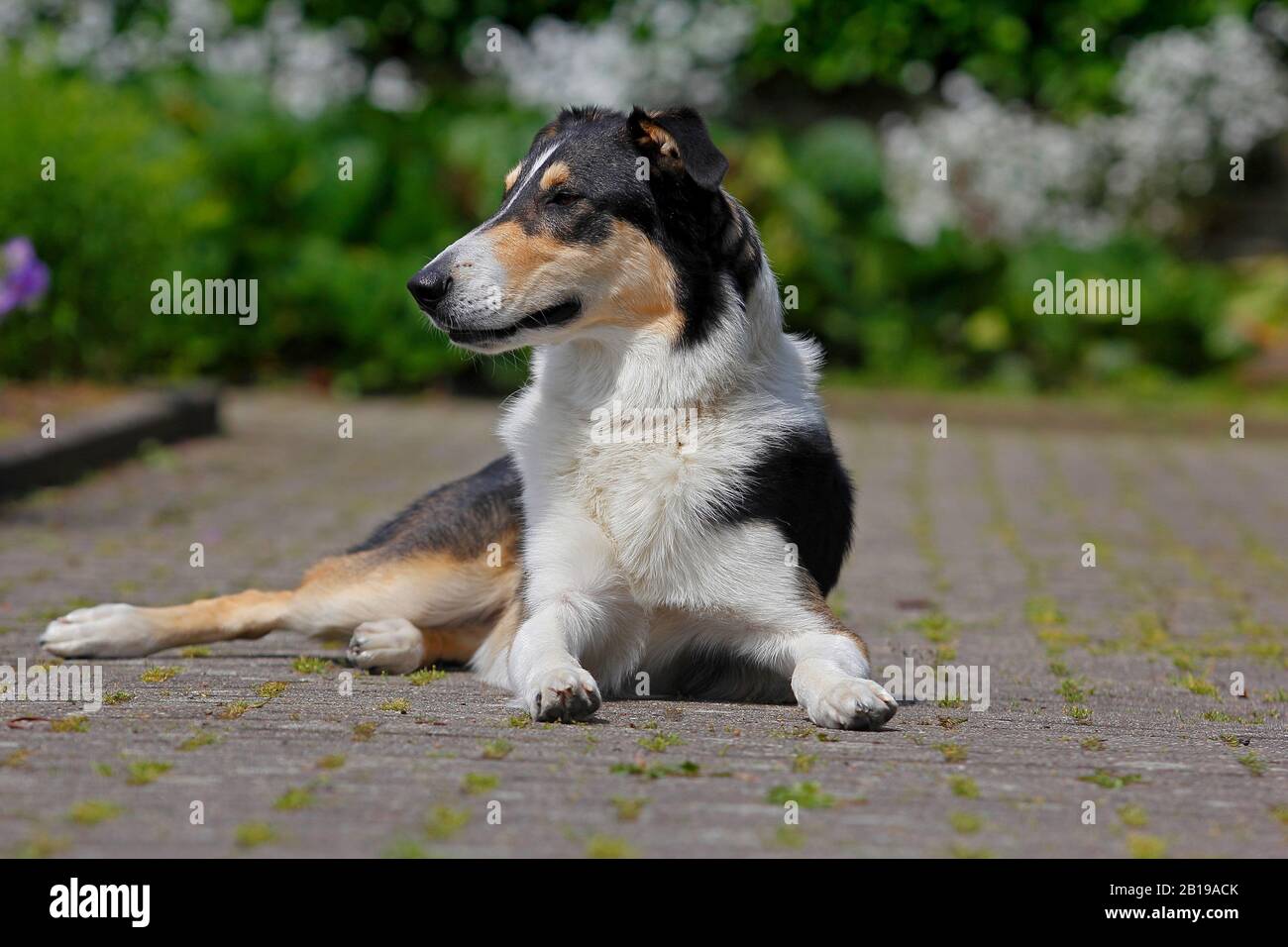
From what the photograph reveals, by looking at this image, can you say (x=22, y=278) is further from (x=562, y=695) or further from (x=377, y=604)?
(x=562, y=695)

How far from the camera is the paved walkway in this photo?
3.50 metres

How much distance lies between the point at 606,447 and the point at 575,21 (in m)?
15.7

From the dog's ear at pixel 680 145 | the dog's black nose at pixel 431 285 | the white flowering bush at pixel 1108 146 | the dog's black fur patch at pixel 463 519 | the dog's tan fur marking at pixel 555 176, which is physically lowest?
the dog's black fur patch at pixel 463 519

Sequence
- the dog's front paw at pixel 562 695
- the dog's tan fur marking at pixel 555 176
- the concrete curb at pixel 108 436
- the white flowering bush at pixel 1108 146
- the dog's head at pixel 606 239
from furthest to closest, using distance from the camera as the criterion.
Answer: the white flowering bush at pixel 1108 146, the concrete curb at pixel 108 436, the dog's tan fur marking at pixel 555 176, the dog's head at pixel 606 239, the dog's front paw at pixel 562 695

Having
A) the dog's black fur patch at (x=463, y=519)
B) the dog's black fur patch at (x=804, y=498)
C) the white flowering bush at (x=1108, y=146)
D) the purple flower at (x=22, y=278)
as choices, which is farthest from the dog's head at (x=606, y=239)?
the white flowering bush at (x=1108, y=146)

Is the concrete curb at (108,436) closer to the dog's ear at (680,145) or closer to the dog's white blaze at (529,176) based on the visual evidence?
the dog's white blaze at (529,176)

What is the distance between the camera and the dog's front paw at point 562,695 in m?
4.44

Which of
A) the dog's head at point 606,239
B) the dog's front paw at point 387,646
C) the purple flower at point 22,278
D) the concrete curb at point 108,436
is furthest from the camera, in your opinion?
the purple flower at point 22,278

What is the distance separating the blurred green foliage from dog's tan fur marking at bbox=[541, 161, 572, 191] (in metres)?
8.44

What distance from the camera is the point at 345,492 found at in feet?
33.8

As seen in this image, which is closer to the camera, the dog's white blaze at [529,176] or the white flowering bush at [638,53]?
the dog's white blaze at [529,176]

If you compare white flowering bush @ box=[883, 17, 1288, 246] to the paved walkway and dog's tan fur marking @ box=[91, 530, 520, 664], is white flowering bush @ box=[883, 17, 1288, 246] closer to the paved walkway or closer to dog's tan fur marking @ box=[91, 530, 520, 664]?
the paved walkway

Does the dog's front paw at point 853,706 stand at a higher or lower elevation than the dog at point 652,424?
lower

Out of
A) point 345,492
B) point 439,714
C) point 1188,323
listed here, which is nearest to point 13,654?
point 439,714
